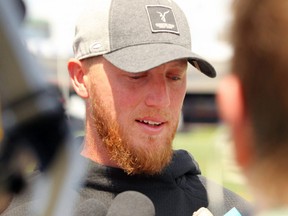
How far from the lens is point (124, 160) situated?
2.14 meters

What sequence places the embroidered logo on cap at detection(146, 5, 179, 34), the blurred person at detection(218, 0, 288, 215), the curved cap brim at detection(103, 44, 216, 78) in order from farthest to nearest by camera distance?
1. the embroidered logo on cap at detection(146, 5, 179, 34)
2. the curved cap brim at detection(103, 44, 216, 78)
3. the blurred person at detection(218, 0, 288, 215)

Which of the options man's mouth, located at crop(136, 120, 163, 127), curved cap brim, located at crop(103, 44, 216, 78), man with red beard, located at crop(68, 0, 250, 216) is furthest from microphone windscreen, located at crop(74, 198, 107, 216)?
curved cap brim, located at crop(103, 44, 216, 78)

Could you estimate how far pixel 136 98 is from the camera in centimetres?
215

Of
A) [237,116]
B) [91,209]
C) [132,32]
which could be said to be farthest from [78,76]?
[237,116]

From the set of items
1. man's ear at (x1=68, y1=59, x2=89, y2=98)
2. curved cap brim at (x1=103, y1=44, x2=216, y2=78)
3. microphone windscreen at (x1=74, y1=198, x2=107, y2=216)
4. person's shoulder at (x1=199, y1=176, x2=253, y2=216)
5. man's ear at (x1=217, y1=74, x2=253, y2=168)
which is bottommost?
person's shoulder at (x1=199, y1=176, x2=253, y2=216)

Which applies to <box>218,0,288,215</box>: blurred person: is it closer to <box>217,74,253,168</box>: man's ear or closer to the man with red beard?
<box>217,74,253,168</box>: man's ear

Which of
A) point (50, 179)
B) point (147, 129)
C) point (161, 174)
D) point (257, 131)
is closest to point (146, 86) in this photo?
point (147, 129)

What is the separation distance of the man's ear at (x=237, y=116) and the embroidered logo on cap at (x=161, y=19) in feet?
3.78

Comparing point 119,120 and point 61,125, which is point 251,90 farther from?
point 119,120

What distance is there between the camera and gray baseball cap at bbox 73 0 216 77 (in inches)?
85.6

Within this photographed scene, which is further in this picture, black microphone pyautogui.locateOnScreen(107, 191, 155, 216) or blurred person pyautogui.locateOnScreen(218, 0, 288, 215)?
black microphone pyautogui.locateOnScreen(107, 191, 155, 216)

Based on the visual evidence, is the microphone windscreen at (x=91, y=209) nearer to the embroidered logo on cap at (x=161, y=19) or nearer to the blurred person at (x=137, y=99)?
the blurred person at (x=137, y=99)

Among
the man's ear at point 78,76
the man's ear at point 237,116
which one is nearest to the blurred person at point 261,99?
the man's ear at point 237,116

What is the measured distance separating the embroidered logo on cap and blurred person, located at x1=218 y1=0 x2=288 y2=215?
116 centimetres
